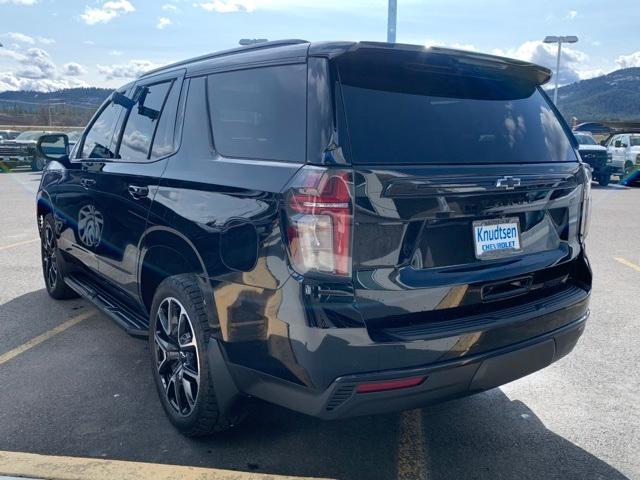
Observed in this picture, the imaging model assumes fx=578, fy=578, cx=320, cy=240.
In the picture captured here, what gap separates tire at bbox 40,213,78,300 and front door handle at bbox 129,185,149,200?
82.0 inches

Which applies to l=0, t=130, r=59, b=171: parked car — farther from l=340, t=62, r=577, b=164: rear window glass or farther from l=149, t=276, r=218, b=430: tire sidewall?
l=340, t=62, r=577, b=164: rear window glass

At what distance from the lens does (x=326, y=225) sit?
7.18 ft

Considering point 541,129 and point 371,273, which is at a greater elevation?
point 541,129

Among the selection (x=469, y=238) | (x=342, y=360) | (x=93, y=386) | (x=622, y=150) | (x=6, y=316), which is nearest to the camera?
(x=342, y=360)

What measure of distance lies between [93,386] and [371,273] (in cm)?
224

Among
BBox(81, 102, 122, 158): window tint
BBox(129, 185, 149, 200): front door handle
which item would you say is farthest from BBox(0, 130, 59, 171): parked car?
BBox(129, 185, 149, 200): front door handle

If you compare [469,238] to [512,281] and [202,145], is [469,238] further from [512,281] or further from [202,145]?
[202,145]

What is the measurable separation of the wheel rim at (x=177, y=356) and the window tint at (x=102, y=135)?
1.48 m

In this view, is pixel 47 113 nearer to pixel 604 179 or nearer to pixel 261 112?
pixel 604 179

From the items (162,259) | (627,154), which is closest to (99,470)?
(162,259)

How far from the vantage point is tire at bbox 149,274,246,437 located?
2.77m

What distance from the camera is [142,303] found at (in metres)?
3.62

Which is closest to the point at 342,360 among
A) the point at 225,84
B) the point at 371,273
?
the point at 371,273

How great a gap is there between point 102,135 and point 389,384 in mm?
3207
